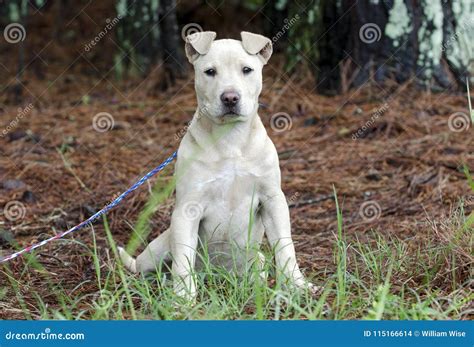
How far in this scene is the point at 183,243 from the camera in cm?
381

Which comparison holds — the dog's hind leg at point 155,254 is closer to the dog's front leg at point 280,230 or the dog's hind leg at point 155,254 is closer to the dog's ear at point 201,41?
the dog's front leg at point 280,230

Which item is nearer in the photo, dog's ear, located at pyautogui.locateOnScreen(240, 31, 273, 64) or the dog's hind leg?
dog's ear, located at pyautogui.locateOnScreen(240, 31, 273, 64)

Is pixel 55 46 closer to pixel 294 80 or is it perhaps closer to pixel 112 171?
pixel 294 80

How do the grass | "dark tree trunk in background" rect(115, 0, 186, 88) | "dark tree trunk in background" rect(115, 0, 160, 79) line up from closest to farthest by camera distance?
the grass, "dark tree trunk in background" rect(115, 0, 186, 88), "dark tree trunk in background" rect(115, 0, 160, 79)

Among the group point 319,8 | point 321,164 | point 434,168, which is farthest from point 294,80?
point 434,168

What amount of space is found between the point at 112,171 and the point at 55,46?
5.18 metres

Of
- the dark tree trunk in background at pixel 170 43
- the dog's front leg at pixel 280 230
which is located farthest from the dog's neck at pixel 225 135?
the dark tree trunk in background at pixel 170 43

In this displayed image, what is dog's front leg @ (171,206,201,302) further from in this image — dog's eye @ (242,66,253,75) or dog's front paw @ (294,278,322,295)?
dog's eye @ (242,66,253,75)

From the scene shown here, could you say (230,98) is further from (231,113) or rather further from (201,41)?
(201,41)

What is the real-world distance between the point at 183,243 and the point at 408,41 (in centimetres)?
387

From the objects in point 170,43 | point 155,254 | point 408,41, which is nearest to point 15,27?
point 170,43

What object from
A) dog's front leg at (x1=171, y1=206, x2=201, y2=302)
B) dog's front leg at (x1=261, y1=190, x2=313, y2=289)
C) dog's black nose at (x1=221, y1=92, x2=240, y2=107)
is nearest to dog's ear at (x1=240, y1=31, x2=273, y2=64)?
dog's black nose at (x1=221, y1=92, x2=240, y2=107)

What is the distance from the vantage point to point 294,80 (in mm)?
7746

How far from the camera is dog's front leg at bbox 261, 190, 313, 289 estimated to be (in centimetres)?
377
